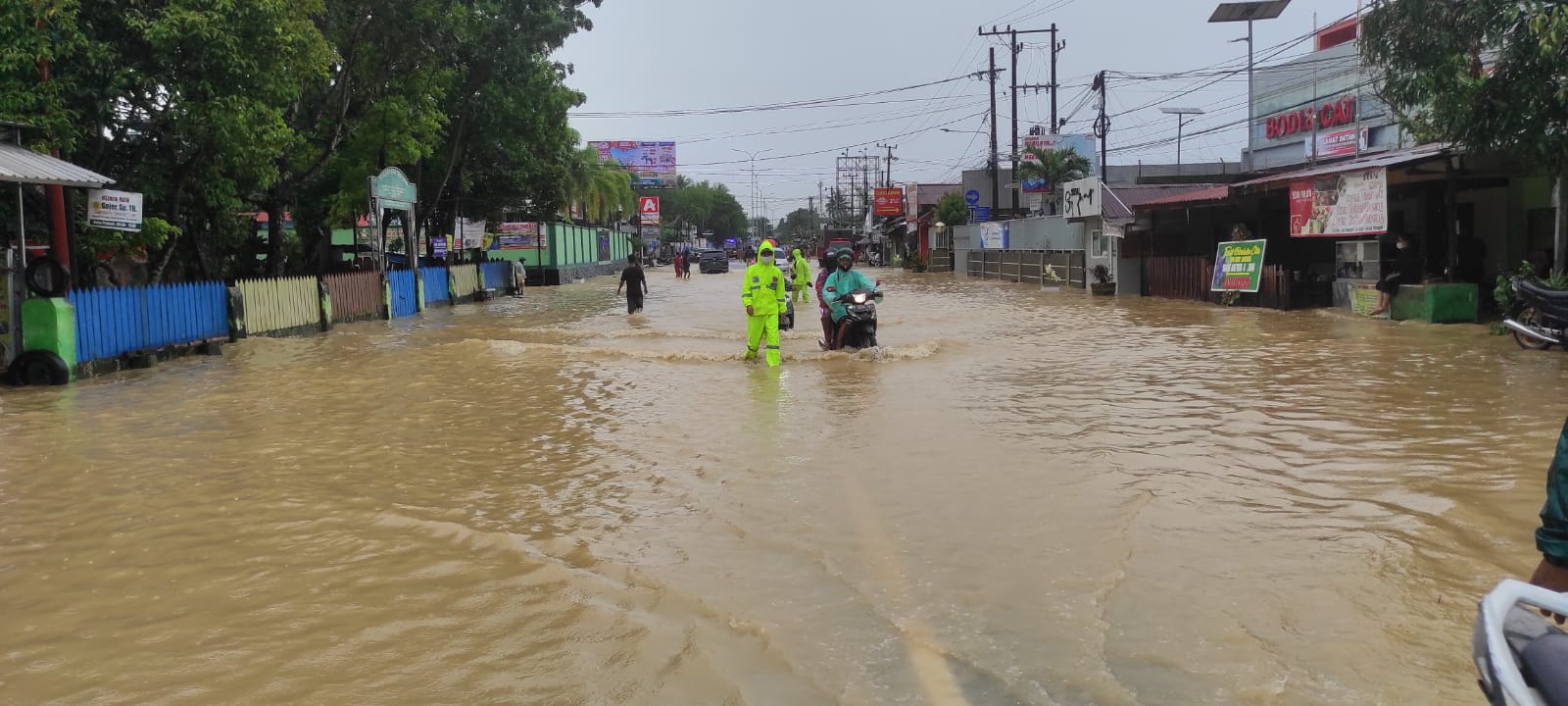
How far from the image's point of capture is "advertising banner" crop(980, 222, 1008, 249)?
41.7 m

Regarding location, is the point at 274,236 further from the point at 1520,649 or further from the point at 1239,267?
the point at 1520,649

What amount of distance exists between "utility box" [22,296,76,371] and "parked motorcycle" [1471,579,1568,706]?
14133 mm

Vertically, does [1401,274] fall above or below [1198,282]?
above

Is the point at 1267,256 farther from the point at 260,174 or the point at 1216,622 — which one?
the point at 1216,622

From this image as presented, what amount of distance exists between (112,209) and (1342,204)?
18161 millimetres

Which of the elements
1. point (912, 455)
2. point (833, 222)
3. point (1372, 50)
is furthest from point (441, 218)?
point (833, 222)

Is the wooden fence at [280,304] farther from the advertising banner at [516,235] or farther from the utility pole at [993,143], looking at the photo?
the utility pole at [993,143]

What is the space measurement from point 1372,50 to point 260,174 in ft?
55.5

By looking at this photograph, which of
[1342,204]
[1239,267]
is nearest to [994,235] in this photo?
[1239,267]

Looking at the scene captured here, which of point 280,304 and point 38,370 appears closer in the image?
point 38,370

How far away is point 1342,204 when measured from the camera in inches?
723

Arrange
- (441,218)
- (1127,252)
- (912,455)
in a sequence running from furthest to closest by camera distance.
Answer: (441,218)
(1127,252)
(912,455)

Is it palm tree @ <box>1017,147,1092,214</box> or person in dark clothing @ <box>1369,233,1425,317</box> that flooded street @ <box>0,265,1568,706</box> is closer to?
person in dark clothing @ <box>1369,233,1425,317</box>

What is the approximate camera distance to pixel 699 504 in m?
6.44
